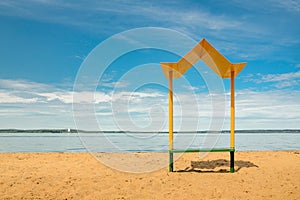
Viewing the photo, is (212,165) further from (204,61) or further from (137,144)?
(137,144)

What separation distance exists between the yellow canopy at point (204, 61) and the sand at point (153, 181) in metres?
3.04

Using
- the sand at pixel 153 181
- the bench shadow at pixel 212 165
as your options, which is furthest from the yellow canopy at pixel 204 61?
the sand at pixel 153 181

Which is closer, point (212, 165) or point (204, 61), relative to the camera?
point (204, 61)

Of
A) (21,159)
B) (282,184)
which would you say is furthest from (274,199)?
(21,159)

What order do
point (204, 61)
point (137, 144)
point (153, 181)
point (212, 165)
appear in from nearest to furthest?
point (153, 181)
point (204, 61)
point (212, 165)
point (137, 144)

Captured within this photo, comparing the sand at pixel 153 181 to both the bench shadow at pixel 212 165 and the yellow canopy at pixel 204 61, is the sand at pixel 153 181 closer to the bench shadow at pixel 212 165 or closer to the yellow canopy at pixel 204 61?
the bench shadow at pixel 212 165

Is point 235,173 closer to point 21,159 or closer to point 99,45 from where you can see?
point 99,45

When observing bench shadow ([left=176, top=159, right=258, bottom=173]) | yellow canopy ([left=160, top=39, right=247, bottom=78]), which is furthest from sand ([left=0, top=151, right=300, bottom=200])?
yellow canopy ([left=160, top=39, right=247, bottom=78])

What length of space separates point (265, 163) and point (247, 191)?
3.86 meters

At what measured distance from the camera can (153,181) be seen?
7.67 meters

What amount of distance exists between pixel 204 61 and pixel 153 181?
156 inches

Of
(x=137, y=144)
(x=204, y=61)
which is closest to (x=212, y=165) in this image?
(x=204, y=61)

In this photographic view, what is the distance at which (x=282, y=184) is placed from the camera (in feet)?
24.8

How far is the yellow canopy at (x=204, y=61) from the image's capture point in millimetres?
8742
